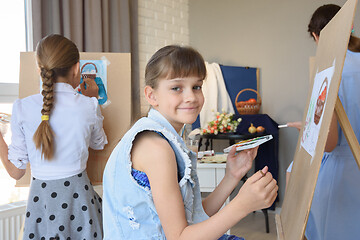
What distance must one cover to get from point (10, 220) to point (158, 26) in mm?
2536

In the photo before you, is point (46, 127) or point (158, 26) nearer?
point (46, 127)

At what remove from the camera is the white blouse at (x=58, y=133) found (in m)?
1.54

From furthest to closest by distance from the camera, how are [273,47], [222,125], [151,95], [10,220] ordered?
[273,47], [222,125], [10,220], [151,95]

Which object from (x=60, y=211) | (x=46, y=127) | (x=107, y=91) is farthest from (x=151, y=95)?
(x=107, y=91)

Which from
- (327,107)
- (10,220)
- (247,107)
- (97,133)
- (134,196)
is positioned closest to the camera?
(327,107)

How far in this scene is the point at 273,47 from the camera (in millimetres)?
3828

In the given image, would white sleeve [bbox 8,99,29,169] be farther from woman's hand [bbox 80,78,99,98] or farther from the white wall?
the white wall

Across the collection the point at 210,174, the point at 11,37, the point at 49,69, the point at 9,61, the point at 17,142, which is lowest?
the point at 210,174

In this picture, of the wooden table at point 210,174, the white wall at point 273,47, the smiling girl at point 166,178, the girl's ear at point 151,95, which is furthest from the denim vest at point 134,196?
the white wall at point 273,47

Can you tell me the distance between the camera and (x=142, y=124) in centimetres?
93

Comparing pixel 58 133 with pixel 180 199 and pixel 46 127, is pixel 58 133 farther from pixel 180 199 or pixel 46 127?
pixel 180 199

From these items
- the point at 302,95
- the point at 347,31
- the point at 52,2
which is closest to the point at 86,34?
the point at 52,2

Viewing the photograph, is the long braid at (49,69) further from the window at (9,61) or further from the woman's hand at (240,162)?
the window at (9,61)

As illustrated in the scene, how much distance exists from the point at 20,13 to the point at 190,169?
2.33m
